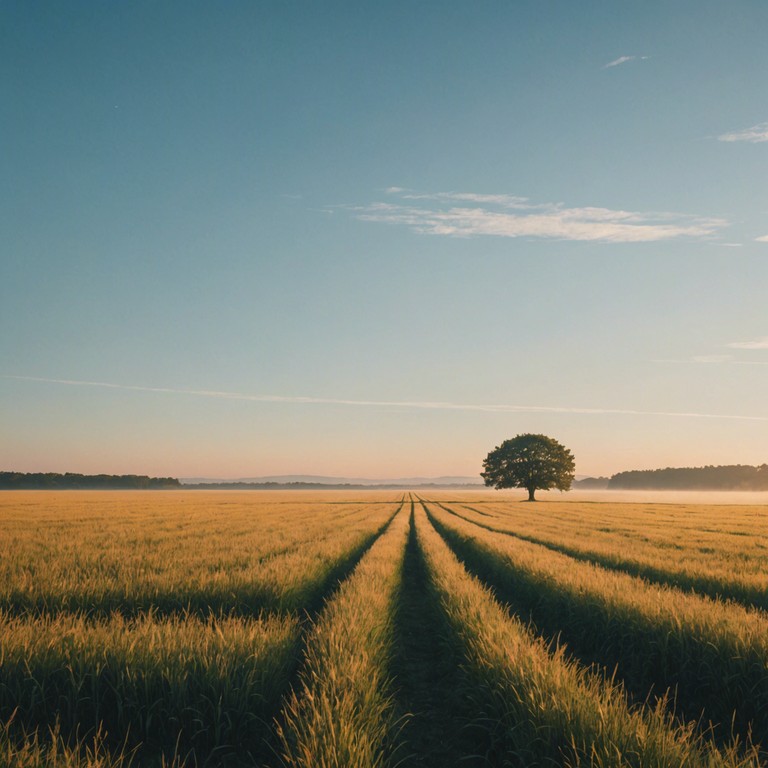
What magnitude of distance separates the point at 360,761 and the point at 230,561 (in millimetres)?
9613

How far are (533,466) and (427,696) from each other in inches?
2839

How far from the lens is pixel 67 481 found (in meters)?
168

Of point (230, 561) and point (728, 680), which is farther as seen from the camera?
point (230, 561)

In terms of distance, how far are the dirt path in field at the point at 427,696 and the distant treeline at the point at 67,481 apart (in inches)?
7445

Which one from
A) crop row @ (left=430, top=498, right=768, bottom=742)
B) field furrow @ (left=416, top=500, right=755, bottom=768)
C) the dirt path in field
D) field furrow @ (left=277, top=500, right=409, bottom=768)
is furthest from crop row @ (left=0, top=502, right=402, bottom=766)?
crop row @ (left=430, top=498, right=768, bottom=742)

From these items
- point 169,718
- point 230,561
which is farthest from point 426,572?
point 169,718

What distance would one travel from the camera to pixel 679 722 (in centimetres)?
459

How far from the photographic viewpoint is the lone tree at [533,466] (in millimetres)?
72750

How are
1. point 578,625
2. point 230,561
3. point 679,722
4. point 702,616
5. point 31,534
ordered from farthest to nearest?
point 31,534, point 230,561, point 578,625, point 702,616, point 679,722

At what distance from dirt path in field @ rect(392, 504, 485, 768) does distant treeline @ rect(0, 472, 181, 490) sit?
620 feet

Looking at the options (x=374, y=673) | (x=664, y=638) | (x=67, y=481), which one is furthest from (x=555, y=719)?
(x=67, y=481)

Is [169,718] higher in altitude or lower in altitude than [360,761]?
lower

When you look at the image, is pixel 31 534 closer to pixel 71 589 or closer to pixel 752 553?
pixel 71 589

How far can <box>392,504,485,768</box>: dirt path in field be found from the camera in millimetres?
4242
